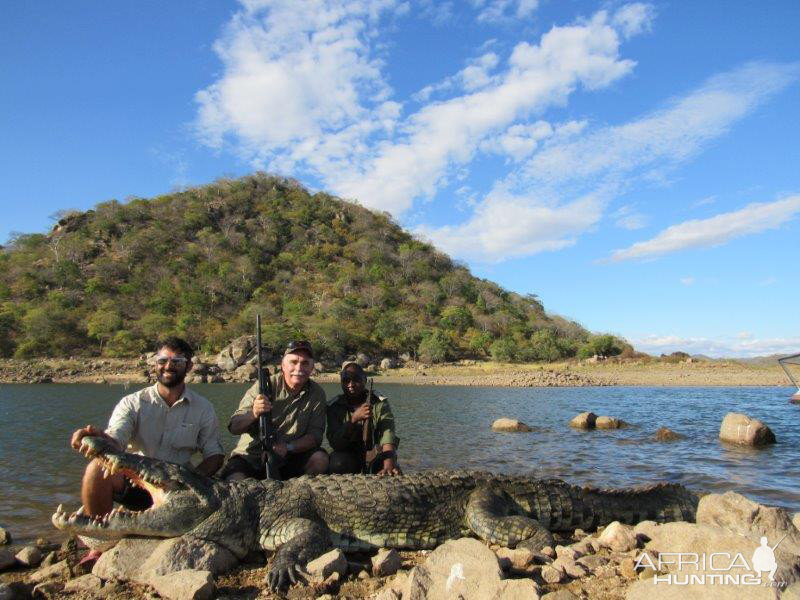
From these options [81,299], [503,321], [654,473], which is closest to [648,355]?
[503,321]

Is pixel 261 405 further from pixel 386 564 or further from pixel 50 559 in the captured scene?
pixel 386 564

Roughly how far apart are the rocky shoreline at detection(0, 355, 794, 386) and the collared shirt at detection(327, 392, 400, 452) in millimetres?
34439

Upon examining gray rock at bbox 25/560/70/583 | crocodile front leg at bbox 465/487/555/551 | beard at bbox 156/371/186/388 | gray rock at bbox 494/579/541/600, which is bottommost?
gray rock at bbox 25/560/70/583

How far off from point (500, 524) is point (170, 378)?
372 cm

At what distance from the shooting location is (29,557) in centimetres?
443

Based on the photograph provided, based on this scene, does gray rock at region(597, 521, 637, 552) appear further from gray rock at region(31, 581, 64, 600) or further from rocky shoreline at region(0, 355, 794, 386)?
rocky shoreline at region(0, 355, 794, 386)

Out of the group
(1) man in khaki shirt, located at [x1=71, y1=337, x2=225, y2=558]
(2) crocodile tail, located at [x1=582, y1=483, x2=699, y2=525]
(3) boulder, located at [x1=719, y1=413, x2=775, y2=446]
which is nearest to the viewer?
(1) man in khaki shirt, located at [x1=71, y1=337, x2=225, y2=558]

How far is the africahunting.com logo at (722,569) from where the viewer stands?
300 centimetres

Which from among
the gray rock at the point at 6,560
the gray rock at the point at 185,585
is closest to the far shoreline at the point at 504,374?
the gray rock at the point at 6,560

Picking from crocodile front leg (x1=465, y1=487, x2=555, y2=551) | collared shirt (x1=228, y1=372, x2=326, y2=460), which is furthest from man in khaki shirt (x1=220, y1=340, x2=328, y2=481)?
crocodile front leg (x1=465, y1=487, x2=555, y2=551)

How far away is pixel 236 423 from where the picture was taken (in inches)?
235

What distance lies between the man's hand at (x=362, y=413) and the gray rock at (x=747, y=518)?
3.86 m

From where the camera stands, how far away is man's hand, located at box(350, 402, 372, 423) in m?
6.58

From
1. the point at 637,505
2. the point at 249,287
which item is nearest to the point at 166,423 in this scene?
the point at 637,505
